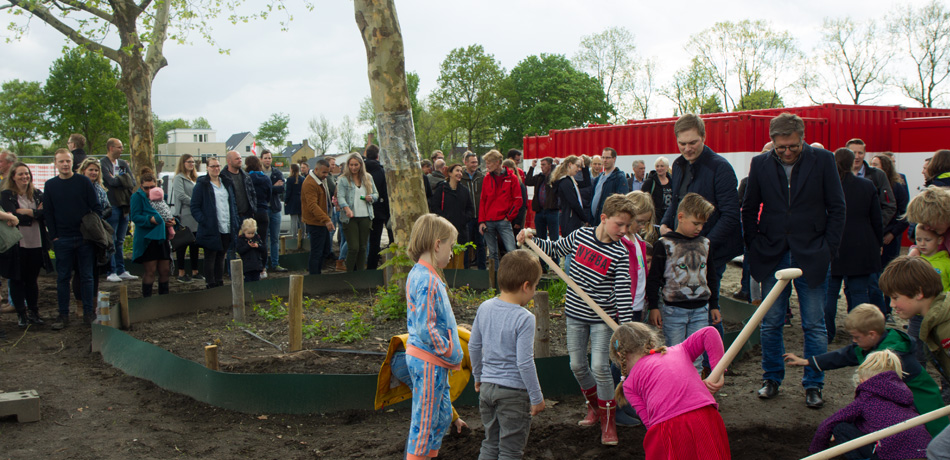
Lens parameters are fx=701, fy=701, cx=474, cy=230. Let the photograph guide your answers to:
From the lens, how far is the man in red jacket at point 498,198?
1048 centimetres

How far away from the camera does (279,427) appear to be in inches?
208

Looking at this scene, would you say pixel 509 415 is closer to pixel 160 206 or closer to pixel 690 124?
pixel 690 124

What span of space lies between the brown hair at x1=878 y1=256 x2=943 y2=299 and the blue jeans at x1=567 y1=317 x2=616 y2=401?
169 centimetres

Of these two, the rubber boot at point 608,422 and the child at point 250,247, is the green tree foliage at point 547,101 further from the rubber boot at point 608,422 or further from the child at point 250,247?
the rubber boot at point 608,422

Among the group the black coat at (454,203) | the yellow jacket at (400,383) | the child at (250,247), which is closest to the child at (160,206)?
the child at (250,247)

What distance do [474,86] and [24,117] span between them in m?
38.7

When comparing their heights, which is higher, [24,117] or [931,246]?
[24,117]

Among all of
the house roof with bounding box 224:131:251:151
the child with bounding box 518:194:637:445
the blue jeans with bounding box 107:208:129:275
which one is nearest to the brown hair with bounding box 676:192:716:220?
the child with bounding box 518:194:637:445

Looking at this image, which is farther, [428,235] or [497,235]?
[497,235]

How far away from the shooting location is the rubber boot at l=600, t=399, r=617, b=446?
4.66 metres

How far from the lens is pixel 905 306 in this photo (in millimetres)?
3805

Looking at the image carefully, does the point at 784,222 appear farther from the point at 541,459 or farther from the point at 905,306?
the point at 541,459

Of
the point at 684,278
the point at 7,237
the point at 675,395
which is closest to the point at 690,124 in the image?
the point at 684,278

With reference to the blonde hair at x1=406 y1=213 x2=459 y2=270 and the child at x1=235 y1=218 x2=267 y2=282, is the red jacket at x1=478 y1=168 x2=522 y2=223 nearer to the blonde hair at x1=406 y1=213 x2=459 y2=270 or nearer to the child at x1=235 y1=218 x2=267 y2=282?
the child at x1=235 y1=218 x2=267 y2=282
